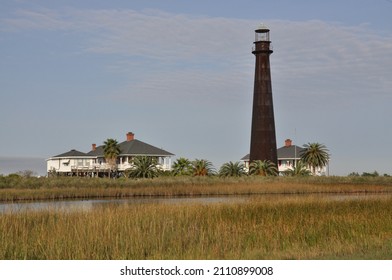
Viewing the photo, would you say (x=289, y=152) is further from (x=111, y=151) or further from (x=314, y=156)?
(x=111, y=151)

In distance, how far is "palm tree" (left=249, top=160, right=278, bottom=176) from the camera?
69.6 meters

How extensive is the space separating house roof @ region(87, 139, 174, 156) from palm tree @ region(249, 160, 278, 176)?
14.9m

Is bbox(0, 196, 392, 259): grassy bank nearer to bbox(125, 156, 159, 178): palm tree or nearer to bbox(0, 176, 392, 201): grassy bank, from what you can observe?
bbox(0, 176, 392, 201): grassy bank

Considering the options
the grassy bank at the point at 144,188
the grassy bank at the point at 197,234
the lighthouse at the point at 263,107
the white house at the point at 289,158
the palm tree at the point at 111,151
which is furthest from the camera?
the white house at the point at 289,158

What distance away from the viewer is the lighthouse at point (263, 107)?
68.7 m

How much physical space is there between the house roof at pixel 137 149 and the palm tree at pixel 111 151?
94 cm

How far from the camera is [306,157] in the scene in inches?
3706

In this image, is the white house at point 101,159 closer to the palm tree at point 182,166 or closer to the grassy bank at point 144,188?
the palm tree at point 182,166

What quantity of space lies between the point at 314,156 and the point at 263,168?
25.8 m

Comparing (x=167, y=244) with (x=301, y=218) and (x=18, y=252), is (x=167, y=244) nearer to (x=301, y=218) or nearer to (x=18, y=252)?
(x=18, y=252)

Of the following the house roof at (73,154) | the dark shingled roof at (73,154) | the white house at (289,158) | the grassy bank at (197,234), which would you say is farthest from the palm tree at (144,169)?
the grassy bank at (197,234)

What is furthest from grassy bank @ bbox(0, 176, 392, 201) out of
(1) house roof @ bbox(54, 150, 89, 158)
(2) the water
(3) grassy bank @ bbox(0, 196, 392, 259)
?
(1) house roof @ bbox(54, 150, 89, 158)
